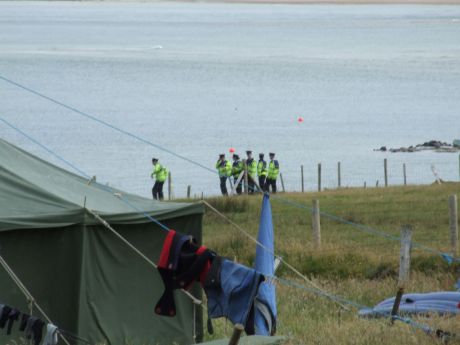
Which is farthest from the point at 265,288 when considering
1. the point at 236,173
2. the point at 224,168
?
the point at 236,173

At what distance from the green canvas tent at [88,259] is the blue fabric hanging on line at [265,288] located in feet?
3.40

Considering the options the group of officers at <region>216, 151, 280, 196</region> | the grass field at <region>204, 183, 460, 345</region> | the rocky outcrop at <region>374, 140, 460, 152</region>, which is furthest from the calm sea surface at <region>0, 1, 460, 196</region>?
the grass field at <region>204, 183, 460, 345</region>

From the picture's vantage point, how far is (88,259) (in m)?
14.0

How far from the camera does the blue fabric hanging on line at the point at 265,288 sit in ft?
46.0

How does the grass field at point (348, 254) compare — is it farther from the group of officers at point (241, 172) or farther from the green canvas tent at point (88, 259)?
the group of officers at point (241, 172)

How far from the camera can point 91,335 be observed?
14055 mm

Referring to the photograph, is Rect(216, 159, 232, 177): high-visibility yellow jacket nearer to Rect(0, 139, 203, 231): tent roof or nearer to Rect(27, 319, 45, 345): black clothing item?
Rect(0, 139, 203, 231): tent roof

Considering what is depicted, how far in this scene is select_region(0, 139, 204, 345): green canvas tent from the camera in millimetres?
13808

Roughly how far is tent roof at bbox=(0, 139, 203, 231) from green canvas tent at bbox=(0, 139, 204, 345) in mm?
13

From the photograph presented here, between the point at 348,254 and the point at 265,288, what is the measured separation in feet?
30.9

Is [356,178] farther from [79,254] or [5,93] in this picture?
[5,93]

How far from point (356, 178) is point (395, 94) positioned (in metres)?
73.6

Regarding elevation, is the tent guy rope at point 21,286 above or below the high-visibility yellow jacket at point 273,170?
below

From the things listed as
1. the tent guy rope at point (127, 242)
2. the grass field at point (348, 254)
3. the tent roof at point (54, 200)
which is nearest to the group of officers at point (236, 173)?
the grass field at point (348, 254)
